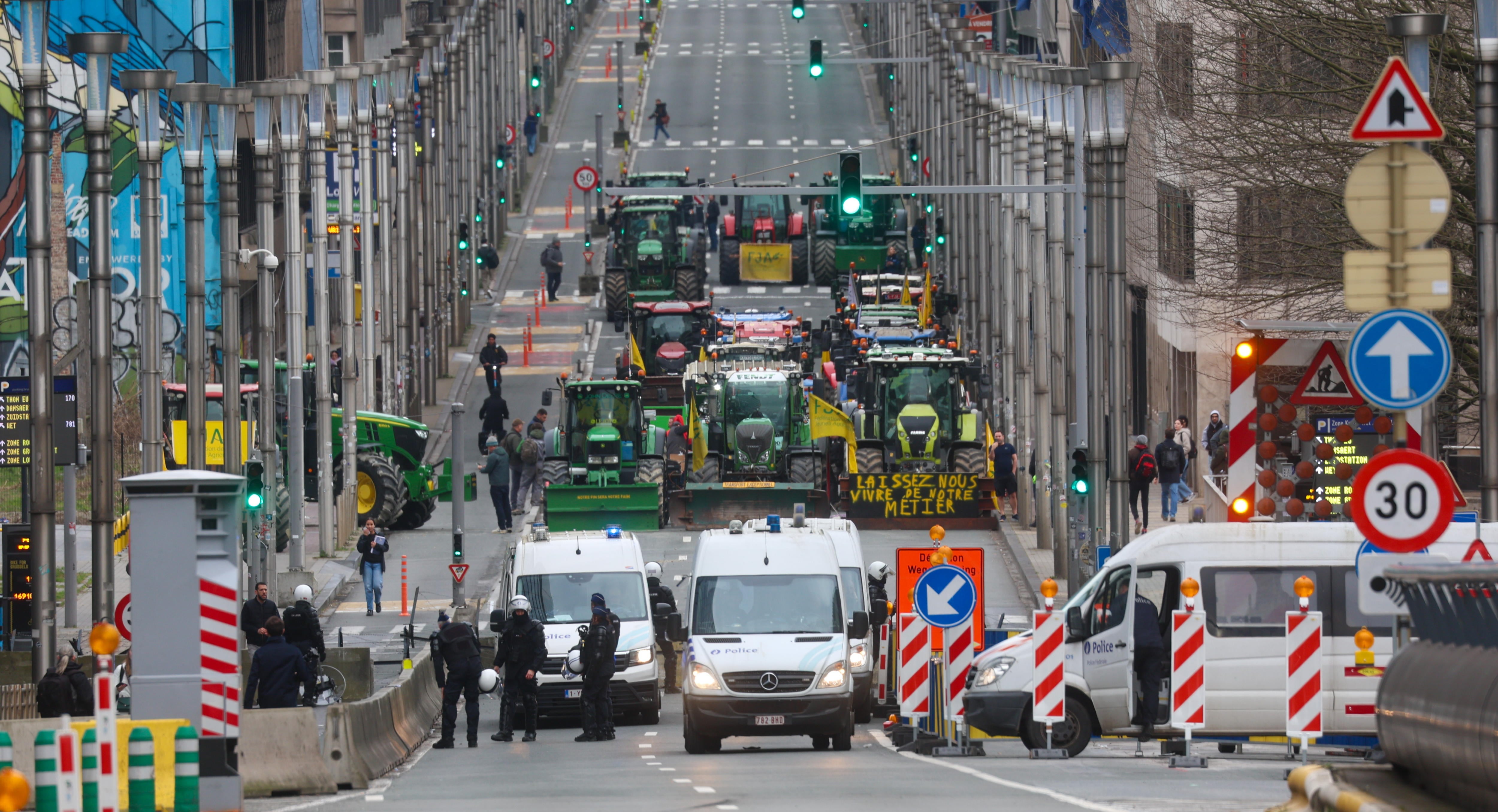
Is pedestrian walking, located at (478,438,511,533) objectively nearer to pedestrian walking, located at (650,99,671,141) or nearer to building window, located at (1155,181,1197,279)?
building window, located at (1155,181,1197,279)

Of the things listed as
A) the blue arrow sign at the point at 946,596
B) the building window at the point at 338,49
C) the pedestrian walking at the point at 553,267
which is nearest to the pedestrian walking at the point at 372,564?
the blue arrow sign at the point at 946,596

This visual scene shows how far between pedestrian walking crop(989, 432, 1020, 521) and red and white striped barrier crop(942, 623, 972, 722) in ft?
68.1

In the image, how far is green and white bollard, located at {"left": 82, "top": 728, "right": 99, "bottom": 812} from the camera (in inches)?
515

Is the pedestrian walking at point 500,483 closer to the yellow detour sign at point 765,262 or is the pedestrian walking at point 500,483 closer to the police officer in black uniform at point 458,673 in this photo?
the police officer in black uniform at point 458,673

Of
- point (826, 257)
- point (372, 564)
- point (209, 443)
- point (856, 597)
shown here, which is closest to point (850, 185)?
point (856, 597)

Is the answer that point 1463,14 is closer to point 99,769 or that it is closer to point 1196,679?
point 1196,679

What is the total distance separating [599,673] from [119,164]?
3612 centimetres

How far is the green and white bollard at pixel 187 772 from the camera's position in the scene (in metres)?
14.0

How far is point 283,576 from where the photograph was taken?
120ft

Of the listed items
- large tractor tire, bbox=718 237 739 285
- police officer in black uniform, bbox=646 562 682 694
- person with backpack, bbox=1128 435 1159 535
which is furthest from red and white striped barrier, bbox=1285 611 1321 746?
large tractor tire, bbox=718 237 739 285

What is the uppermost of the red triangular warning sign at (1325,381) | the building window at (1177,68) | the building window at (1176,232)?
the building window at (1177,68)

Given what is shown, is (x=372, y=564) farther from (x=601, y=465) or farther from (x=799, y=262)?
(x=799, y=262)

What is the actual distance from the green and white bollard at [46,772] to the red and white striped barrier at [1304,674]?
9.63 meters

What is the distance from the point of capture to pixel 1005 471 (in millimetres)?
41844
